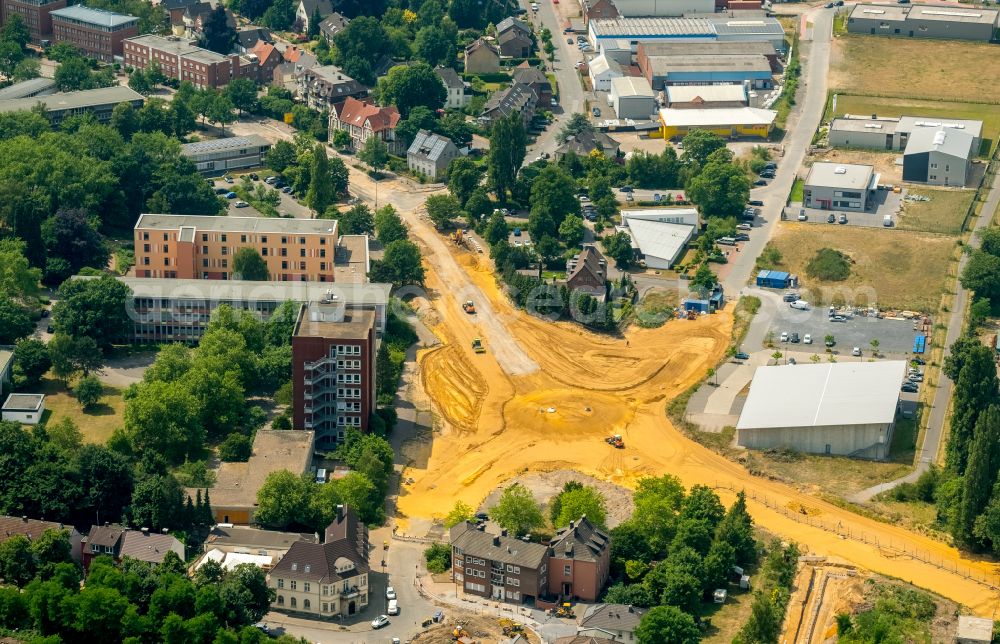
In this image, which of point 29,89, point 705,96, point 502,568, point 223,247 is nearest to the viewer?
point 502,568

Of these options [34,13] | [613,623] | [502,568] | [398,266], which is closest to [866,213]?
[398,266]

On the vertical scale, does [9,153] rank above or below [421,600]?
above

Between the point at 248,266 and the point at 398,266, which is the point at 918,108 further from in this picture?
the point at 248,266

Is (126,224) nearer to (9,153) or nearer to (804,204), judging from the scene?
(9,153)

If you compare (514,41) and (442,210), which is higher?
(514,41)

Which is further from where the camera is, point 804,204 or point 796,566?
point 804,204

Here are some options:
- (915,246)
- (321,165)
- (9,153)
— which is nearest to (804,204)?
(915,246)

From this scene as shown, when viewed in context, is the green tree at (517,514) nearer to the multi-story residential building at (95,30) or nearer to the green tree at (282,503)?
the green tree at (282,503)

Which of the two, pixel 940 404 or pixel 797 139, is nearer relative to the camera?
pixel 940 404
